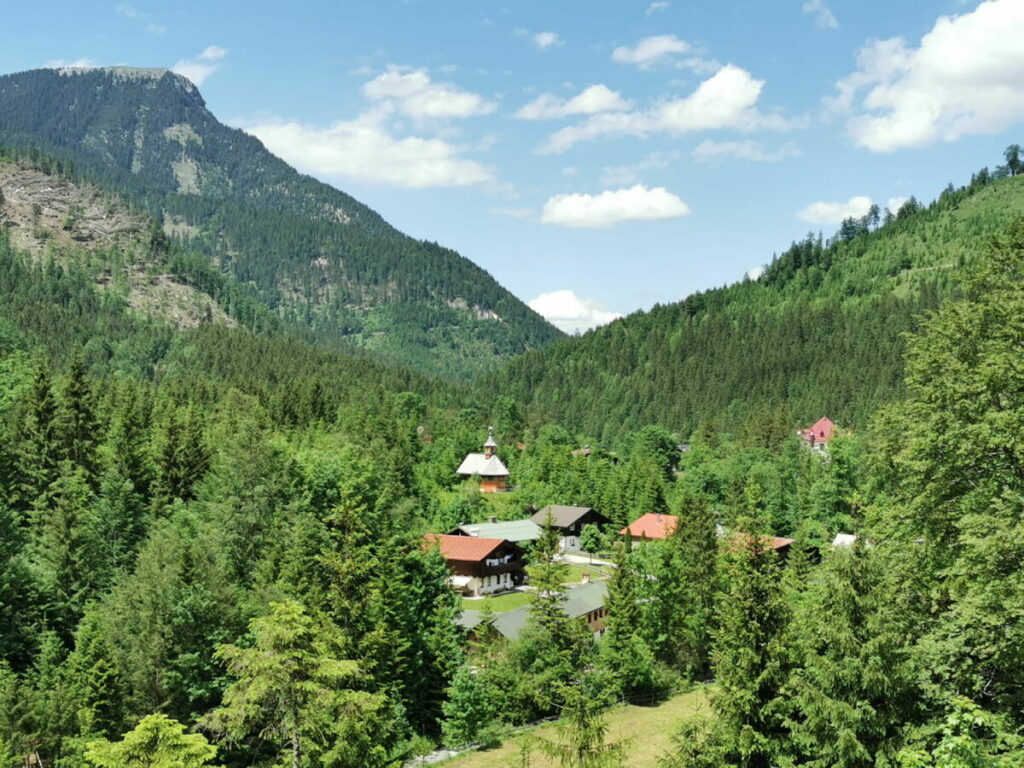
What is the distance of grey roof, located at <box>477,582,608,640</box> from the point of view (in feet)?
146

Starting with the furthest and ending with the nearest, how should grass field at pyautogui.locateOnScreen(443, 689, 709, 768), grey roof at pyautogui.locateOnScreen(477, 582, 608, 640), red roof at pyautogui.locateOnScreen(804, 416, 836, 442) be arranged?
red roof at pyautogui.locateOnScreen(804, 416, 836, 442)
grey roof at pyautogui.locateOnScreen(477, 582, 608, 640)
grass field at pyautogui.locateOnScreen(443, 689, 709, 768)

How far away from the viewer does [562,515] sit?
79.2m

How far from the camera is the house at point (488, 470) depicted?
97.1 metres

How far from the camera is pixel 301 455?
55.7 m

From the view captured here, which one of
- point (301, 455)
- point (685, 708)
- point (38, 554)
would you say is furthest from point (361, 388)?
point (685, 708)

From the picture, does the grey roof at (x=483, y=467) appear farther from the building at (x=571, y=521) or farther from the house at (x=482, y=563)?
the house at (x=482, y=563)

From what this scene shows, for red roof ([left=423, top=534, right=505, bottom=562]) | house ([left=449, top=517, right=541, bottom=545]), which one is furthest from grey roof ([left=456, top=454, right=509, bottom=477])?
red roof ([left=423, top=534, right=505, bottom=562])

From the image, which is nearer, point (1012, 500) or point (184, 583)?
point (1012, 500)

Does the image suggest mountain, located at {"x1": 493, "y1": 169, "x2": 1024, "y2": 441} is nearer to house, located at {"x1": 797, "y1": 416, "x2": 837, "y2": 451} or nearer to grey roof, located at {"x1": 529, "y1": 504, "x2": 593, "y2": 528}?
house, located at {"x1": 797, "y1": 416, "x2": 837, "y2": 451}

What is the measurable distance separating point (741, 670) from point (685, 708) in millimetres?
22507

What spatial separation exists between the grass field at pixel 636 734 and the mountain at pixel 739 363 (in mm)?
80722

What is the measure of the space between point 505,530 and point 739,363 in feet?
347

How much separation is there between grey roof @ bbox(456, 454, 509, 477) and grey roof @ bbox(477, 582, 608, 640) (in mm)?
39719

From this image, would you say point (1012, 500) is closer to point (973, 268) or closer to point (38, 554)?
point (973, 268)
